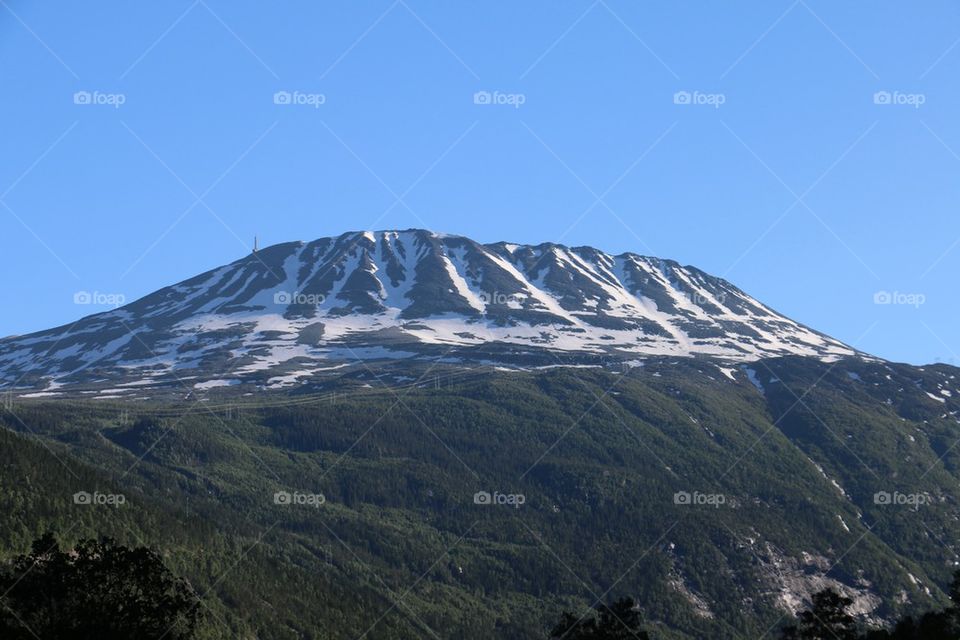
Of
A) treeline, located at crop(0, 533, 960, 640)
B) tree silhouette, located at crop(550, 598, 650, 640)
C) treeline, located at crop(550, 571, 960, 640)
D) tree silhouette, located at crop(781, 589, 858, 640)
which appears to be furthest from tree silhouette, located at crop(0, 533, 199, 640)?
tree silhouette, located at crop(781, 589, 858, 640)

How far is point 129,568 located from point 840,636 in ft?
197

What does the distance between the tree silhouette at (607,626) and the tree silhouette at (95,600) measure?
32515 millimetres

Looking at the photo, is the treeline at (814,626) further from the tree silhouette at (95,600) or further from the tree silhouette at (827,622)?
the tree silhouette at (95,600)

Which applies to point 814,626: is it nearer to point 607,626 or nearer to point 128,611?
point 607,626

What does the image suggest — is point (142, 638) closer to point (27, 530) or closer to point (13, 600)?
point (13, 600)

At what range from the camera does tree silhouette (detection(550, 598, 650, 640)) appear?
100m

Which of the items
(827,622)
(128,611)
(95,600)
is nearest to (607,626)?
(827,622)

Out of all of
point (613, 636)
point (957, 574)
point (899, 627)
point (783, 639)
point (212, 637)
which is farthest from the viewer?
point (212, 637)

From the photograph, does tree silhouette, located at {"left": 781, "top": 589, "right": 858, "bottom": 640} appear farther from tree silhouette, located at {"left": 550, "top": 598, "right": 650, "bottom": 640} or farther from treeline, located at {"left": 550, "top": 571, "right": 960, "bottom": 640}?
tree silhouette, located at {"left": 550, "top": 598, "right": 650, "bottom": 640}

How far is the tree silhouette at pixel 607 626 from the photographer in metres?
100

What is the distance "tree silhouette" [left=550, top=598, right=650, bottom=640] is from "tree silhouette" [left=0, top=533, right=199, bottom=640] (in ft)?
107

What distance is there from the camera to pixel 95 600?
354 feet

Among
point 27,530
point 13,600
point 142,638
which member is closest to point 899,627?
point 142,638

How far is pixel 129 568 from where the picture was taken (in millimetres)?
110062
